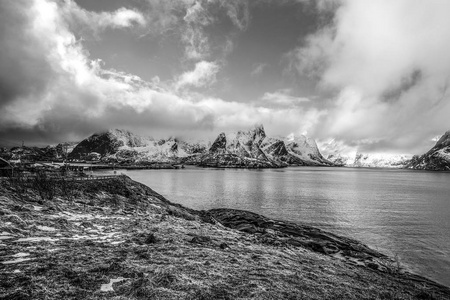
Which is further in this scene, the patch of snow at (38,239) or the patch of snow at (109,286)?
the patch of snow at (38,239)

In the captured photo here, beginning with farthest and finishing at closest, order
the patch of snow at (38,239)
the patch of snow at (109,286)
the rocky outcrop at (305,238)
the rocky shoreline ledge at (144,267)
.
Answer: the rocky outcrop at (305,238) < the patch of snow at (38,239) < the rocky shoreline ledge at (144,267) < the patch of snow at (109,286)

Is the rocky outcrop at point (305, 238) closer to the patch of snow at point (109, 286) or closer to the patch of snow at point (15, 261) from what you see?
the patch of snow at point (109, 286)

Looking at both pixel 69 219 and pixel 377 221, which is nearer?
pixel 69 219

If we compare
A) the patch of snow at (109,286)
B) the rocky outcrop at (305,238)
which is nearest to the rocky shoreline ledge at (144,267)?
the patch of snow at (109,286)

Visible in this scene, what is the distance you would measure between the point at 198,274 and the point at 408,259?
2273 centimetres

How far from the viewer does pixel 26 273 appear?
7.86 metres

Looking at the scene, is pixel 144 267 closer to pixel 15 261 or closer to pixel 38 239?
pixel 15 261

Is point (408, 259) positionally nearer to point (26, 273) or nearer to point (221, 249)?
point (221, 249)

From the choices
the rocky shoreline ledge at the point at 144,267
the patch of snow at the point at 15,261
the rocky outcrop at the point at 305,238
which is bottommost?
the rocky outcrop at the point at 305,238

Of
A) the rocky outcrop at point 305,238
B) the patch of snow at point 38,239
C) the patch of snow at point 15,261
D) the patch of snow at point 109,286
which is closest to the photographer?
the patch of snow at point 109,286

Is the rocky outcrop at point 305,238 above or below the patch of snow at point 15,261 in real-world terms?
below

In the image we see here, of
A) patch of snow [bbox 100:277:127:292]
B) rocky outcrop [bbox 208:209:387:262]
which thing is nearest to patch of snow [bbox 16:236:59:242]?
patch of snow [bbox 100:277:127:292]

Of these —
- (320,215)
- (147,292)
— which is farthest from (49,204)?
(320,215)

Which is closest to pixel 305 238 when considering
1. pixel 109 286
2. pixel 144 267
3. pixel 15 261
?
pixel 144 267
